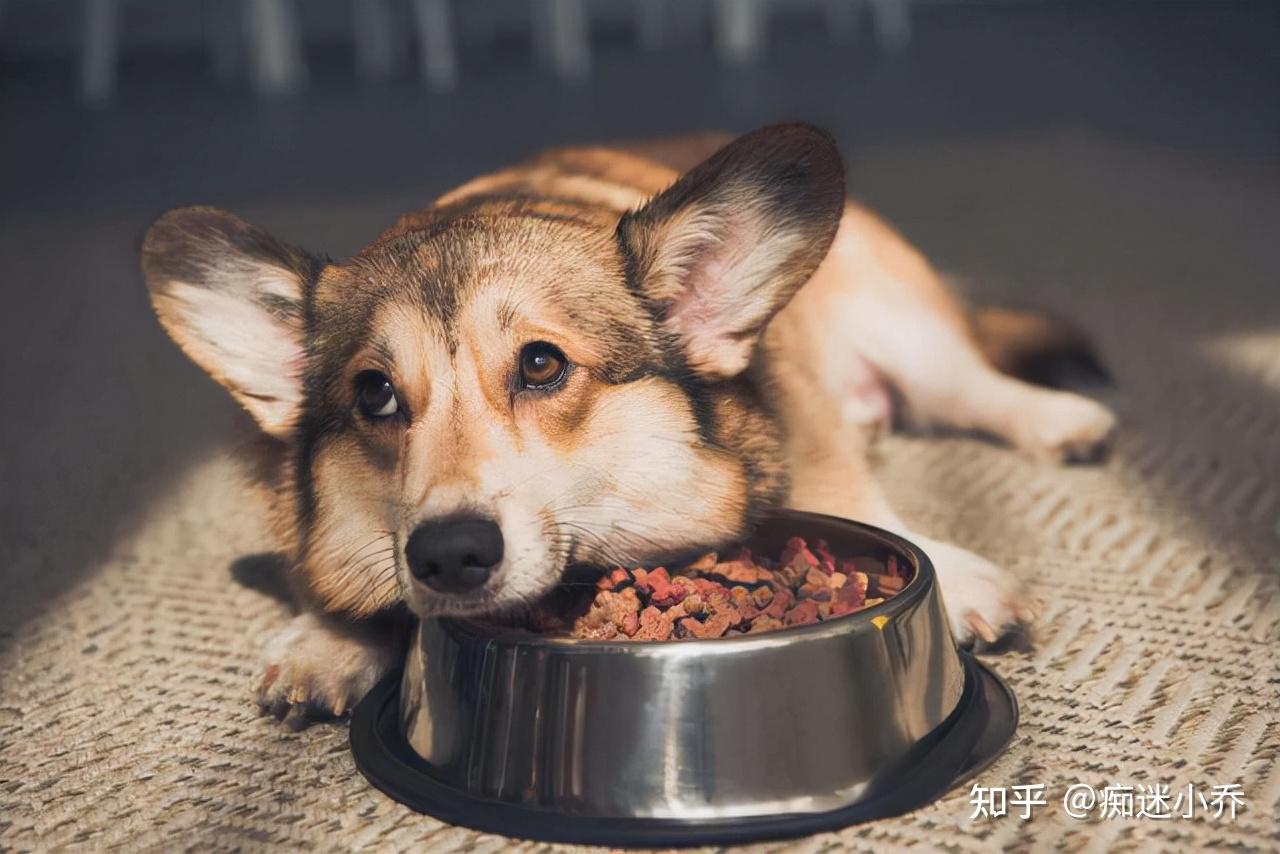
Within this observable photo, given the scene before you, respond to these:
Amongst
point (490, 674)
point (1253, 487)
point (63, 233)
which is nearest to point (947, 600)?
point (490, 674)

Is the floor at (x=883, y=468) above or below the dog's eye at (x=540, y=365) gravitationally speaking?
below

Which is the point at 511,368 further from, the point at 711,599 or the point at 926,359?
the point at 926,359

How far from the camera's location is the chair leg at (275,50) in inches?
319

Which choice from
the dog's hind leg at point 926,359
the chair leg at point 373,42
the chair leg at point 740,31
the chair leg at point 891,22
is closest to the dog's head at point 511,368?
the dog's hind leg at point 926,359

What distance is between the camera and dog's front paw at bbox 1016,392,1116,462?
220 centimetres

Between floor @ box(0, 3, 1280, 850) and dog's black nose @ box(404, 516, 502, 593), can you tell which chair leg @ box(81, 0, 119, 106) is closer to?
floor @ box(0, 3, 1280, 850)

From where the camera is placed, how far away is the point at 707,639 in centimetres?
117

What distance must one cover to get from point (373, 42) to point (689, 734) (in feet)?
29.0

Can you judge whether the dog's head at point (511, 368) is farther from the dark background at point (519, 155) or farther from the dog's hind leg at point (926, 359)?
the dog's hind leg at point (926, 359)

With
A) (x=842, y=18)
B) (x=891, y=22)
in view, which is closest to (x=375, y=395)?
(x=891, y=22)

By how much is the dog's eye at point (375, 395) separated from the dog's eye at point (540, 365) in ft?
0.42

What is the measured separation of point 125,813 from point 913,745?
698mm

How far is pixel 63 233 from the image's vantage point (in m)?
4.44

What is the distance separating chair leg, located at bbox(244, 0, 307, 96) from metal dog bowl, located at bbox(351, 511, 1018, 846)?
7.39m
